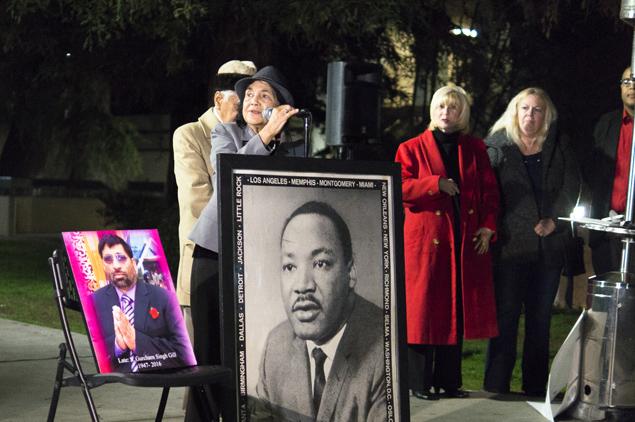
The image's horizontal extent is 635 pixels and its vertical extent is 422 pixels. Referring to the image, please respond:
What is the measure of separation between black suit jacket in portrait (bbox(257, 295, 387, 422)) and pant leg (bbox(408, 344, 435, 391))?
2.41 metres

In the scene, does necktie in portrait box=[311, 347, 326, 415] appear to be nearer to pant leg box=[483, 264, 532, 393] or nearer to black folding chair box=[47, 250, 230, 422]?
black folding chair box=[47, 250, 230, 422]

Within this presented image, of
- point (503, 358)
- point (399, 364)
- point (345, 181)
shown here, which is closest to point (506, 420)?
point (503, 358)

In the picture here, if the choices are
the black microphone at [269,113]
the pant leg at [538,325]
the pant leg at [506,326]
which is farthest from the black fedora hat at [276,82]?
the pant leg at [538,325]

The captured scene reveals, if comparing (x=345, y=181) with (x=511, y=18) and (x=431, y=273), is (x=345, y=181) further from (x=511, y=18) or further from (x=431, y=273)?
(x=511, y=18)

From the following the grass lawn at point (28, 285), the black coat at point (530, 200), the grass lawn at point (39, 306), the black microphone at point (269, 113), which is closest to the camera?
the black microphone at point (269, 113)

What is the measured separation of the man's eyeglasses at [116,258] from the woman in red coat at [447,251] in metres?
2.94

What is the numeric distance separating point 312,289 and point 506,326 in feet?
10.2

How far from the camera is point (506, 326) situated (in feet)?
26.7

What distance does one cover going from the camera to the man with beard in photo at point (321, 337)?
5191 millimetres

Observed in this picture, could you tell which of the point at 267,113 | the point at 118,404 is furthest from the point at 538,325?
the point at 267,113

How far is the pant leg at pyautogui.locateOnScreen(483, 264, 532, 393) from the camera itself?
8.10 meters

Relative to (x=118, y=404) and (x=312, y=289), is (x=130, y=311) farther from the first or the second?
(x=118, y=404)

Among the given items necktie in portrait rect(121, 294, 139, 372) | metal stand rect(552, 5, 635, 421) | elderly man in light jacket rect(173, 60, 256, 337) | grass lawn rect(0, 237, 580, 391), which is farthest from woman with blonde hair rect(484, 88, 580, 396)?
necktie in portrait rect(121, 294, 139, 372)

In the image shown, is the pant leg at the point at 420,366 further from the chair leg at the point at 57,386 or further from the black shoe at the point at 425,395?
the chair leg at the point at 57,386
